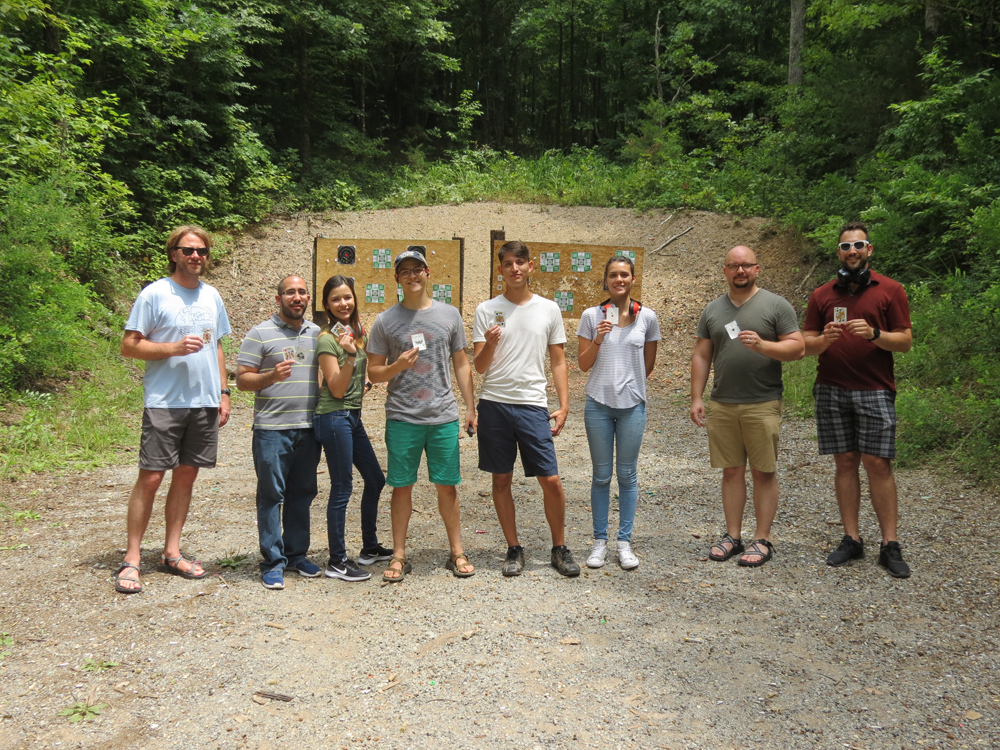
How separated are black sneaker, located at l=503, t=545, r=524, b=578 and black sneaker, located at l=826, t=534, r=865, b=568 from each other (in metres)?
1.89

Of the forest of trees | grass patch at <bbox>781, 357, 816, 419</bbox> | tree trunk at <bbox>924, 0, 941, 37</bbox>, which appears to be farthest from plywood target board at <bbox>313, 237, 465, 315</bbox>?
tree trunk at <bbox>924, 0, 941, 37</bbox>

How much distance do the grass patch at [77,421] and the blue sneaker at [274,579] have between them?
349 centimetres

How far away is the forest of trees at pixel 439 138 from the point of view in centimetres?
880

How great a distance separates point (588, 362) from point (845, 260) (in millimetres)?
1645

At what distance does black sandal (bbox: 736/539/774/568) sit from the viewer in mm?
4613

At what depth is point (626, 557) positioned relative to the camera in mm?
4621

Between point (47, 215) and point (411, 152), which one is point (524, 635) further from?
point (411, 152)

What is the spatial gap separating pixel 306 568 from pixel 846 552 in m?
3.28

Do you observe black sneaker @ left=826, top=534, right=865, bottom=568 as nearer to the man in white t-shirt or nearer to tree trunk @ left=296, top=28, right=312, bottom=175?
the man in white t-shirt

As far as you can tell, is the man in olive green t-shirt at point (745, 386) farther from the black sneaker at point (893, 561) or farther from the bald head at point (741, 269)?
the black sneaker at point (893, 561)

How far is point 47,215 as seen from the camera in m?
9.11

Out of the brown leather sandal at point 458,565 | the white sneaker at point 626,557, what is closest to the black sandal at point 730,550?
the white sneaker at point 626,557

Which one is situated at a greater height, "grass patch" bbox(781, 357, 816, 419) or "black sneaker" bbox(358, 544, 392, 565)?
"grass patch" bbox(781, 357, 816, 419)

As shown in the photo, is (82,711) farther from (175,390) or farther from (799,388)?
(799,388)
